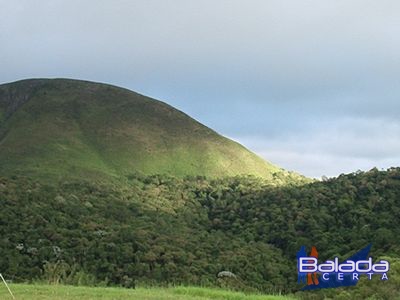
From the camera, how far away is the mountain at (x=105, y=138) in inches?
3123

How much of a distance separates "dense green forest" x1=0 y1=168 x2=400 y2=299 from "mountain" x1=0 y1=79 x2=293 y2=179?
30.0 ft

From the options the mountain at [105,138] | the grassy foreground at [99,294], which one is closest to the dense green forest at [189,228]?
the mountain at [105,138]

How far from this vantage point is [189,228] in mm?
60344

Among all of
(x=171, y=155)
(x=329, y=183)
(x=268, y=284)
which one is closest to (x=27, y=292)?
(x=268, y=284)

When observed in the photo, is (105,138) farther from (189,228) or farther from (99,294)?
(99,294)

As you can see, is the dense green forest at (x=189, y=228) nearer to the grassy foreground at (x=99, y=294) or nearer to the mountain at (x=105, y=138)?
the mountain at (x=105, y=138)

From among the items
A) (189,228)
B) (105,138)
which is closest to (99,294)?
(189,228)

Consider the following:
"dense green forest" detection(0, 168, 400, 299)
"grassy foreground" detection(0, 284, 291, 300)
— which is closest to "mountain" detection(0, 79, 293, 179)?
"dense green forest" detection(0, 168, 400, 299)

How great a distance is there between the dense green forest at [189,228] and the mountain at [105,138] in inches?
360

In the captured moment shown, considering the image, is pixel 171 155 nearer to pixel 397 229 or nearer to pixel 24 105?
pixel 24 105

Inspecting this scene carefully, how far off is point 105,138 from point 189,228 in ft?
114

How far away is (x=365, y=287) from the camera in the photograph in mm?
24797

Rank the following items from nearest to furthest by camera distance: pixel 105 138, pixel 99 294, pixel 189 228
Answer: pixel 99 294 → pixel 189 228 → pixel 105 138

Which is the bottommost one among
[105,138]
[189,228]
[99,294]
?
[99,294]
